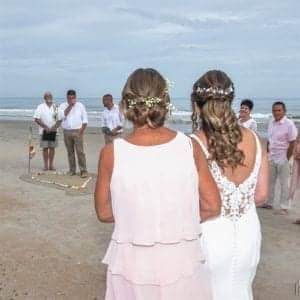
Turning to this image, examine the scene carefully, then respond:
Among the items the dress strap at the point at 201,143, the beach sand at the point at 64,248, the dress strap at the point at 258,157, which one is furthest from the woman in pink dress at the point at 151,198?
the beach sand at the point at 64,248

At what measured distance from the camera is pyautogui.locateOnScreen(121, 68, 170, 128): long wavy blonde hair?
2.59m

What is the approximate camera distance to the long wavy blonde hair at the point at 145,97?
2590 millimetres

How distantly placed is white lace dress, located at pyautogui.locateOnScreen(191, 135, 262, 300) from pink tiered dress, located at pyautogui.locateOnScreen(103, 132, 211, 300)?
1.57 feet

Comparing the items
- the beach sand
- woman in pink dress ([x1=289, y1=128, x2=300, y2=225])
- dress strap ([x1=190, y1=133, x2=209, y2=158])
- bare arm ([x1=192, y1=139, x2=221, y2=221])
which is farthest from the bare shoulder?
woman in pink dress ([x1=289, y1=128, x2=300, y2=225])

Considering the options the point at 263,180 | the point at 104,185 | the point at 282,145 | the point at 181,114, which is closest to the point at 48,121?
the point at 282,145

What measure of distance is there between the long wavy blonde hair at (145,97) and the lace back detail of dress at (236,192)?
607 mm

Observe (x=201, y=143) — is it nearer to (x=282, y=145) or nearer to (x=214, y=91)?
(x=214, y=91)

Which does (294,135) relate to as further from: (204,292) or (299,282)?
(204,292)

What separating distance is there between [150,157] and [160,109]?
21 cm

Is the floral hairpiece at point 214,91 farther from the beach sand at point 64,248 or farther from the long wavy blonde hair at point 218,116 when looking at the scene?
the beach sand at point 64,248

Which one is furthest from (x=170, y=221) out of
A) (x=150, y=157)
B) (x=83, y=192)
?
(x=83, y=192)

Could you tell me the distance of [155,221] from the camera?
261cm

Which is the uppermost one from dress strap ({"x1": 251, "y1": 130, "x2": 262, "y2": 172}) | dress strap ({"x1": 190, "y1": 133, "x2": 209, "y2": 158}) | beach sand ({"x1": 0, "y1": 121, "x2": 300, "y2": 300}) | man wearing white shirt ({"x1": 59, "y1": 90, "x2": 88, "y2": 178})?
dress strap ({"x1": 190, "y1": 133, "x2": 209, "y2": 158})

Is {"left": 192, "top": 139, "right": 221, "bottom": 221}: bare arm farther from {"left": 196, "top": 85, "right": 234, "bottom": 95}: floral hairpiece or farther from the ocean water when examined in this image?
the ocean water
